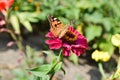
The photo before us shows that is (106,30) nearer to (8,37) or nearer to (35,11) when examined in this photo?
(35,11)

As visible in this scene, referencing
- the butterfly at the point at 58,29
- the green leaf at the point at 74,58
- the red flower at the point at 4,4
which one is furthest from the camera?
the green leaf at the point at 74,58

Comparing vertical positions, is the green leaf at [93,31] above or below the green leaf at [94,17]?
below

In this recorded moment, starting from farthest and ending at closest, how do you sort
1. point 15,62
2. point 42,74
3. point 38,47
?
point 38,47, point 15,62, point 42,74

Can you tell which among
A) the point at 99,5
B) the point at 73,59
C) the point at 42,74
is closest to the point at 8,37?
the point at 73,59

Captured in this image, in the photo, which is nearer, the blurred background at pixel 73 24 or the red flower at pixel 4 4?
the red flower at pixel 4 4

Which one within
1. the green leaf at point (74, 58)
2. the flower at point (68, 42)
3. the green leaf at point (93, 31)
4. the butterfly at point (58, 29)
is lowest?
the green leaf at point (74, 58)

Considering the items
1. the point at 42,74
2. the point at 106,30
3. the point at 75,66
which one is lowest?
the point at 75,66

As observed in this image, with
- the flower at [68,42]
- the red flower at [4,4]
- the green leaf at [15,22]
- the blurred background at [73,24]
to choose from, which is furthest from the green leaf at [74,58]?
the flower at [68,42]

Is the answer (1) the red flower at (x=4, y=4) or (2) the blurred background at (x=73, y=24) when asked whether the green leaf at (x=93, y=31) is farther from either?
(1) the red flower at (x=4, y=4)
